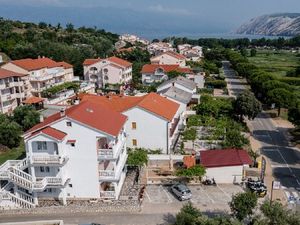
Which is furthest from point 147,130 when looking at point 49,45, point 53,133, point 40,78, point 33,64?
point 49,45

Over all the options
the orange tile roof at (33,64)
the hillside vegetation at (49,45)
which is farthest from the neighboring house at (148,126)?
the hillside vegetation at (49,45)

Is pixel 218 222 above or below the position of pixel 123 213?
above

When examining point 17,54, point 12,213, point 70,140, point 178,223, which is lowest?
point 12,213

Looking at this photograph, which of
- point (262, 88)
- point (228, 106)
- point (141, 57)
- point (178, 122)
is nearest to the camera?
point (178, 122)

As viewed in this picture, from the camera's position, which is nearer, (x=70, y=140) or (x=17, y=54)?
(x=70, y=140)

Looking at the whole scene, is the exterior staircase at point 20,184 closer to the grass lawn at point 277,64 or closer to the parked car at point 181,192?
the parked car at point 181,192

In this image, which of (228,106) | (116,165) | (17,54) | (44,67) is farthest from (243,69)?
(116,165)

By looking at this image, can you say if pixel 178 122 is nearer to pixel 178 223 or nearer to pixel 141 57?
pixel 178 223
